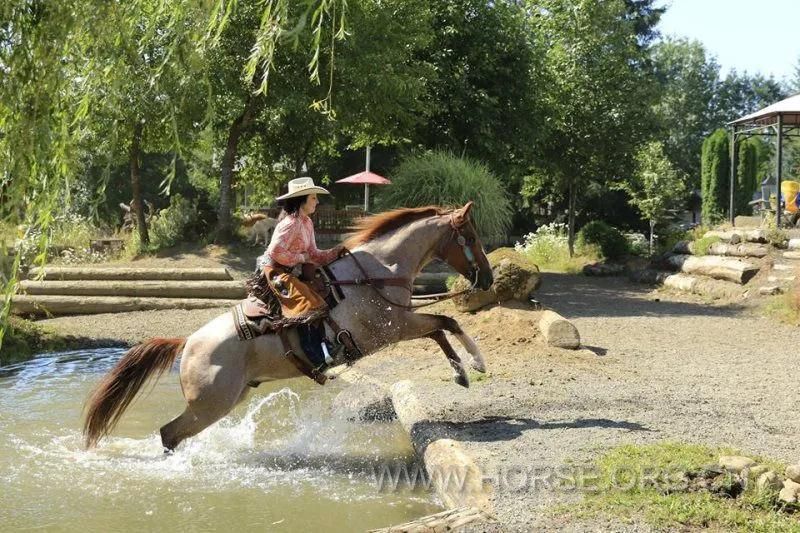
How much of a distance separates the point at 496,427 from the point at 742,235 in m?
15.9

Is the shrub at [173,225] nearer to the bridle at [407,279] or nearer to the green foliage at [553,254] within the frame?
the green foliage at [553,254]

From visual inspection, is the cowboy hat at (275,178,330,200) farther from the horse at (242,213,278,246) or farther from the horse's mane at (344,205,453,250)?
the horse at (242,213,278,246)

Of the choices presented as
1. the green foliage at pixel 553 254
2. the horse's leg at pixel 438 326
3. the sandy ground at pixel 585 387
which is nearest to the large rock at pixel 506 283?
the sandy ground at pixel 585 387

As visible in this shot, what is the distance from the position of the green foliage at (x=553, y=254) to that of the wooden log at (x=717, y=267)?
3.89 m

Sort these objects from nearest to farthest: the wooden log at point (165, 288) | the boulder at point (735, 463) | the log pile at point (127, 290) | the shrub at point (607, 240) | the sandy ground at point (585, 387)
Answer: the boulder at point (735, 463) → the sandy ground at point (585, 387) → the log pile at point (127, 290) → the wooden log at point (165, 288) → the shrub at point (607, 240)

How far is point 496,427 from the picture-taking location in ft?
23.0

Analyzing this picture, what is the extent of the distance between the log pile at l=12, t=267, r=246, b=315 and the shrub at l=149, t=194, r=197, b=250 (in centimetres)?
431

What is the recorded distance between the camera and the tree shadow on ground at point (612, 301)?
16062 mm

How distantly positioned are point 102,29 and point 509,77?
68.2 ft

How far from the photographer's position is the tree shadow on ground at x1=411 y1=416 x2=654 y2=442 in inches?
263

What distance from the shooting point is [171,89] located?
209 inches

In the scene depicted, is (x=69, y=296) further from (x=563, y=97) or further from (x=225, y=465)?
(x=563, y=97)

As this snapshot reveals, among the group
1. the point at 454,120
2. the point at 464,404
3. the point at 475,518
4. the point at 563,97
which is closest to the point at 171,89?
the point at 475,518

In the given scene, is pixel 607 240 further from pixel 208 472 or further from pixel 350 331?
pixel 208 472
